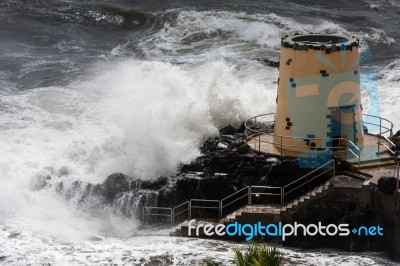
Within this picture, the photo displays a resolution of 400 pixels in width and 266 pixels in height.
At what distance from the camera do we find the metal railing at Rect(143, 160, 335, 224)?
23.2m

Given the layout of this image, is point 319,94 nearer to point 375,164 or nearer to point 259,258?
point 375,164

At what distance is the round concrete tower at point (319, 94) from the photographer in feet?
76.7

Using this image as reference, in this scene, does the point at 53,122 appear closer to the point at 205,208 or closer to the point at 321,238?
the point at 205,208

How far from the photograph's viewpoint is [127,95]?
3459 cm

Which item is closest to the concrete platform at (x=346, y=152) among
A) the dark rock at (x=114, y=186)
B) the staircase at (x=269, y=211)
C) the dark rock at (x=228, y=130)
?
the staircase at (x=269, y=211)

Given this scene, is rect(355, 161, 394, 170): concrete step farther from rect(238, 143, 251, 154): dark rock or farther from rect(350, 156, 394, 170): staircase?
rect(238, 143, 251, 154): dark rock

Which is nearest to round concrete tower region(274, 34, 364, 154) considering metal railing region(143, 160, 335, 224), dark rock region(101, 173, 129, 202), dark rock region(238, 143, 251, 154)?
dark rock region(238, 143, 251, 154)

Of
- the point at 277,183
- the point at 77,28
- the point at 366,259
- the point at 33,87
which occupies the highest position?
the point at 77,28

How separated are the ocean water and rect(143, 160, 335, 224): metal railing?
21.8 inches

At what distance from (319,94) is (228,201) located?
3499 millimetres

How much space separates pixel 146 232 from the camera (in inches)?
945

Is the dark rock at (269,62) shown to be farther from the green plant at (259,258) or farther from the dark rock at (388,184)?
the green plant at (259,258)

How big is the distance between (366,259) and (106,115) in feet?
46.1

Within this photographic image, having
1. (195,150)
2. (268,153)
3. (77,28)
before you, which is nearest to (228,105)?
(195,150)
